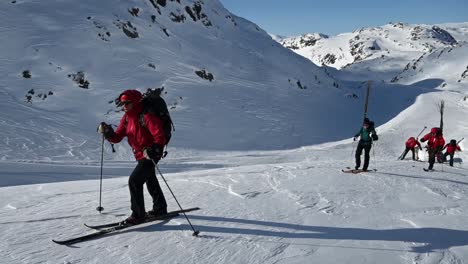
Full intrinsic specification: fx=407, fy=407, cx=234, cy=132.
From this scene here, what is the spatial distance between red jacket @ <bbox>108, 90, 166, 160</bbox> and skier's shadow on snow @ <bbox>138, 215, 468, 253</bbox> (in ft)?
3.85

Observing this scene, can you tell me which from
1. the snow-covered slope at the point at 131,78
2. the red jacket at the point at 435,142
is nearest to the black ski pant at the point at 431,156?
the red jacket at the point at 435,142

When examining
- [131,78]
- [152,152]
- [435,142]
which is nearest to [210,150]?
[131,78]

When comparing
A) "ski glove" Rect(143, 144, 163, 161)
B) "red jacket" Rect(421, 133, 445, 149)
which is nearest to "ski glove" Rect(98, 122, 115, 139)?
"ski glove" Rect(143, 144, 163, 161)

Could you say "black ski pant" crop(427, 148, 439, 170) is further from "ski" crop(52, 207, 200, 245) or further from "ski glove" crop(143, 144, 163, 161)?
"ski glove" crop(143, 144, 163, 161)

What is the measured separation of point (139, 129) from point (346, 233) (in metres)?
3.21

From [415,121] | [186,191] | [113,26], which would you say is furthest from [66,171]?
[415,121]

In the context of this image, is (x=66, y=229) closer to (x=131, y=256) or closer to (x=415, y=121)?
(x=131, y=256)

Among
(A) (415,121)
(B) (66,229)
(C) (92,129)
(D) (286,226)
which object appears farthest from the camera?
(A) (415,121)

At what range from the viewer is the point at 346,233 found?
226 inches

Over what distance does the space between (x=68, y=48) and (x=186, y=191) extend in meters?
26.9

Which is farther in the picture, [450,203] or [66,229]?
[450,203]

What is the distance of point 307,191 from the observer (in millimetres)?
8594

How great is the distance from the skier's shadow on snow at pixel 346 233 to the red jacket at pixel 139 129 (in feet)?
3.85

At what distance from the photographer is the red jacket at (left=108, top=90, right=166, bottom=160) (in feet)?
16.7
